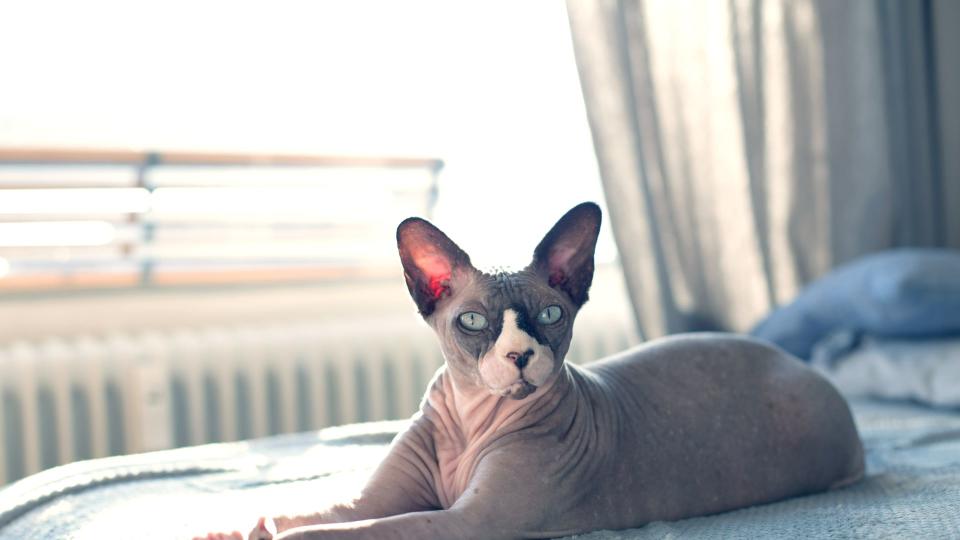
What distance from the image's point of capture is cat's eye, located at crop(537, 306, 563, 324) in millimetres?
926

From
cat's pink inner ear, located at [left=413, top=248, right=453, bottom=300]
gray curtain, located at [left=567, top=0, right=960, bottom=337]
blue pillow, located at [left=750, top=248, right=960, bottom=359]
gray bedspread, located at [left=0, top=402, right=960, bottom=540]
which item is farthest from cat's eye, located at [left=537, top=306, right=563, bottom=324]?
gray curtain, located at [left=567, top=0, right=960, bottom=337]

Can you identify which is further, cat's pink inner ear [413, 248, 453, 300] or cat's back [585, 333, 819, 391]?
cat's back [585, 333, 819, 391]

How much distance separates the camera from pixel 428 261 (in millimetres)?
979

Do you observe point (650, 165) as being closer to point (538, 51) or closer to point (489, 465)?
point (538, 51)

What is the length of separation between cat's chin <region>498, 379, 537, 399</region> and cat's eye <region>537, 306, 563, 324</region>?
0.07 meters

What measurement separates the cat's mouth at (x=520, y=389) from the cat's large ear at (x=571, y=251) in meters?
0.14

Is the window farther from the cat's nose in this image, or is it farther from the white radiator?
the cat's nose

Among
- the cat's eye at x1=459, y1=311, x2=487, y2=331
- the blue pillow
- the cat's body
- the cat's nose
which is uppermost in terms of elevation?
the cat's eye at x1=459, y1=311, x2=487, y2=331

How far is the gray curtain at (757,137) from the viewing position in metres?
2.19

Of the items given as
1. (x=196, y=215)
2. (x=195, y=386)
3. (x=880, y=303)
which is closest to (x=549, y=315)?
(x=880, y=303)

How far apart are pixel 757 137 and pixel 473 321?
1.65 m

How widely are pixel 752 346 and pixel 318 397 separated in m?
1.23

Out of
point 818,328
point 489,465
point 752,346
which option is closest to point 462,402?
point 489,465

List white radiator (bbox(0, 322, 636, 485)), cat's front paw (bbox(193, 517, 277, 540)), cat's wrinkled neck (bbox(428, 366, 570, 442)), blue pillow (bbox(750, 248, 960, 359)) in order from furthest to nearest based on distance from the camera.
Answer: white radiator (bbox(0, 322, 636, 485))
blue pillow (bbox(750, 248, 960, 359))
cat's wrinkled neck (bbox(428, 366, 570, 442))
cat's front paw (bbox(193, 517, 277, 540))
